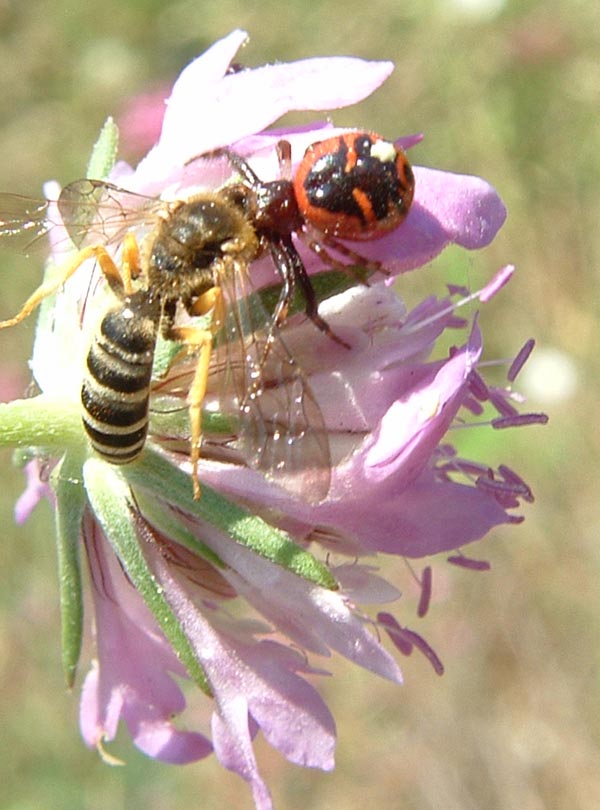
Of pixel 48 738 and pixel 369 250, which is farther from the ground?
pixel 369 250

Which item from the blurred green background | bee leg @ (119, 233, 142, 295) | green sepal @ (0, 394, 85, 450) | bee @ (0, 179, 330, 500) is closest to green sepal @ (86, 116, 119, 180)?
bee @ (0, 179, 330, 500)

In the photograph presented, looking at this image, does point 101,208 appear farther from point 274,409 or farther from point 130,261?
point 274,409

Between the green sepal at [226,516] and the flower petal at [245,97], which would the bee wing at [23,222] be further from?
the green sepal at [226,516]

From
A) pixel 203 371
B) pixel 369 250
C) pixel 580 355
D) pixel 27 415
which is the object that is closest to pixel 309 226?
pixel 369 250

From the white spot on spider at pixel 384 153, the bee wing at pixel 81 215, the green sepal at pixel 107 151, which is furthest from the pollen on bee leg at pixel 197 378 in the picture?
the green sepal at pixel 107 151

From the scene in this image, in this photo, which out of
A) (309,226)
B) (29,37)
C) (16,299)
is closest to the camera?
(309,226)

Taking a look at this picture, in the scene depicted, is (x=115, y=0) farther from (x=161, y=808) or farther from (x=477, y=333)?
(x=477, y=333)

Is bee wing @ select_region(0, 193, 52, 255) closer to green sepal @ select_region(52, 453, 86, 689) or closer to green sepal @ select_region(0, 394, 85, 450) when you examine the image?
green sepal @ select_region(0, 394, 85, 450)
